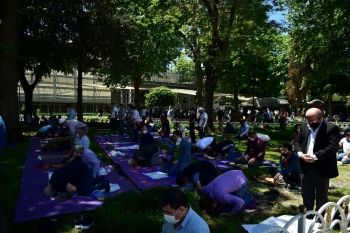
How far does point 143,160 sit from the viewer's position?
9031 millimetres

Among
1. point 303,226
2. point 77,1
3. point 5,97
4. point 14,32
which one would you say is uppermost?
point 77,1

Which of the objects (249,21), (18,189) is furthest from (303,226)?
(249,21)

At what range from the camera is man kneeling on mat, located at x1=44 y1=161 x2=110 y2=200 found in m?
5.98

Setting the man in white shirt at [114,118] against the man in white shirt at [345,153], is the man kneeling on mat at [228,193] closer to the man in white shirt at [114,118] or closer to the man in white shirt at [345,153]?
the man in white shirt at [345,153]

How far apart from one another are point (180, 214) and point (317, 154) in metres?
2.61

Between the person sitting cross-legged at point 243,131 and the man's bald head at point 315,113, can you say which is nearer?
the man's bald head at point 315,113

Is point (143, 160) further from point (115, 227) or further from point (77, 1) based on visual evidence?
point (77, 1)

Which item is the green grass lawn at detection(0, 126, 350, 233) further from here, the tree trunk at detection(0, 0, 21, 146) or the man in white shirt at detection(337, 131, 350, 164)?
the tree trunk at detection(0, 0, 21, 146)

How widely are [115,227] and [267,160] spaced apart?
760 cm

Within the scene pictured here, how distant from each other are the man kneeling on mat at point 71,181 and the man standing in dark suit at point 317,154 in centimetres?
401

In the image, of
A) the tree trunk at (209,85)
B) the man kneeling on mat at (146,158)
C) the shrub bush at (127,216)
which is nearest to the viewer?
the shrub bush at (127,216)

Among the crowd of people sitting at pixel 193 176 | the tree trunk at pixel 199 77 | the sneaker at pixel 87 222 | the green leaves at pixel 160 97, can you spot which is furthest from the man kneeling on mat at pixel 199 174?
the green leaves at pixel 160 97

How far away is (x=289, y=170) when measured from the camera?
7.24m

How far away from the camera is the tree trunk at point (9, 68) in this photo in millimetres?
12703
